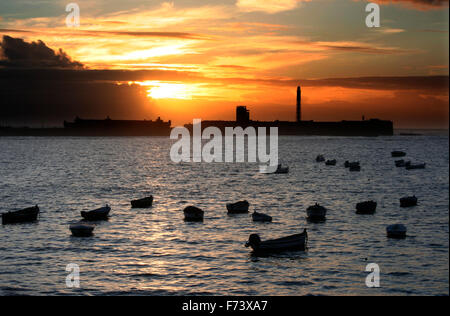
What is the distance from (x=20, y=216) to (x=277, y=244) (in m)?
25.8

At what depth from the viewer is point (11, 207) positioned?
195 ft

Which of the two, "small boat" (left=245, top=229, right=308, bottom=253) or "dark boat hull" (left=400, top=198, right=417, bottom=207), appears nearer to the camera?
"small boat" (left=245, top=229, right=308, bottom=253)

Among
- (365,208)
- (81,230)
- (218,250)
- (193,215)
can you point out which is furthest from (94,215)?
(365,208)

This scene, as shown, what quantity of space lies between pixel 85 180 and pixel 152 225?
50336mm

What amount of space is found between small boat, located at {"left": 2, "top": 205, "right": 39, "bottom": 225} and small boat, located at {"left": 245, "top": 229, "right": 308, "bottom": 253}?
2390cm

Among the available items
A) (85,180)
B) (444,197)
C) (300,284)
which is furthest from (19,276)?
(85,180)

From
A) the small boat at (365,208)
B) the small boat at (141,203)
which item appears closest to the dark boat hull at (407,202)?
the small boat at (365,208)

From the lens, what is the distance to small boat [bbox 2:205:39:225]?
46147mm

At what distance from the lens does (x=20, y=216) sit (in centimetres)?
4691

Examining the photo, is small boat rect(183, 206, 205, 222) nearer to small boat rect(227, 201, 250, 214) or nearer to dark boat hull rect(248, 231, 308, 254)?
small boat rect(227, 201, 250, 214)

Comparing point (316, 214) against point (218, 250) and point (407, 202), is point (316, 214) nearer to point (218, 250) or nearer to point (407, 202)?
point (218, 250)

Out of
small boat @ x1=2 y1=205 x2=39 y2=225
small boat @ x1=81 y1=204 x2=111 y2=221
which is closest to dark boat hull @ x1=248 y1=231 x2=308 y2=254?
small boat @ x1=81 y1=204 x2=111 y2=221

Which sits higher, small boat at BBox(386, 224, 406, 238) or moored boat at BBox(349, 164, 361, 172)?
small boat at BBox(386, 224, 406, 238)
